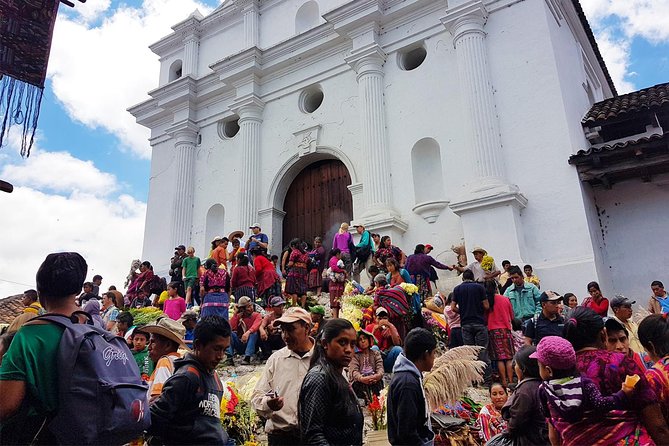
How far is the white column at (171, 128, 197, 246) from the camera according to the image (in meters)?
17.4

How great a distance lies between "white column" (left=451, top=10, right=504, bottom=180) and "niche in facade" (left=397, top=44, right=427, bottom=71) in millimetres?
1423

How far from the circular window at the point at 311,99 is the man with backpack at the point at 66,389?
48.8 feet

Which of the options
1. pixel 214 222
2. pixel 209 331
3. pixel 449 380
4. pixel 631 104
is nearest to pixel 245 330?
pixel 449 380

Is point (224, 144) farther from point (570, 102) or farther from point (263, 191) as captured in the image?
point (570, 102)

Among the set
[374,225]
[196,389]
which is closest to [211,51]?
[374,225]

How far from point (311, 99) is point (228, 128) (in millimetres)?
3569

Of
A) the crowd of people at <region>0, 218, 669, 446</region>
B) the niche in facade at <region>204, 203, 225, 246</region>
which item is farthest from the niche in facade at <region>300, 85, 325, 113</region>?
the crowd of people at <region>0, 218, 669, 446</region>

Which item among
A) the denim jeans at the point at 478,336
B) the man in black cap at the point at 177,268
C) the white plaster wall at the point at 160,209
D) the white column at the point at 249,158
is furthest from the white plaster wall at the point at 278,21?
the denim jeans at the point at 478,336

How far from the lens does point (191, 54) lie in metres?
19.5

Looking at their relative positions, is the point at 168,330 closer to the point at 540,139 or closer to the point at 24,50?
the point at 24,50

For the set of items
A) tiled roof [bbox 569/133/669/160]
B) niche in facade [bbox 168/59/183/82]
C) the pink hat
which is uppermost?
niche in facade [bbox 168/59/183/82]

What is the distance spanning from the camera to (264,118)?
56.4ft

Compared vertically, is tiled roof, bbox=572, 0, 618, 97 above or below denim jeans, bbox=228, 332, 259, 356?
above

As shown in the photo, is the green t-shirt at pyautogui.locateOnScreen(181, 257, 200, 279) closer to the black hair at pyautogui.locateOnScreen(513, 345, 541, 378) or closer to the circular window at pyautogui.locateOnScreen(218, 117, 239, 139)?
the circular window at pyautogui.locateOnScreen(218, 117, 239, 139)
